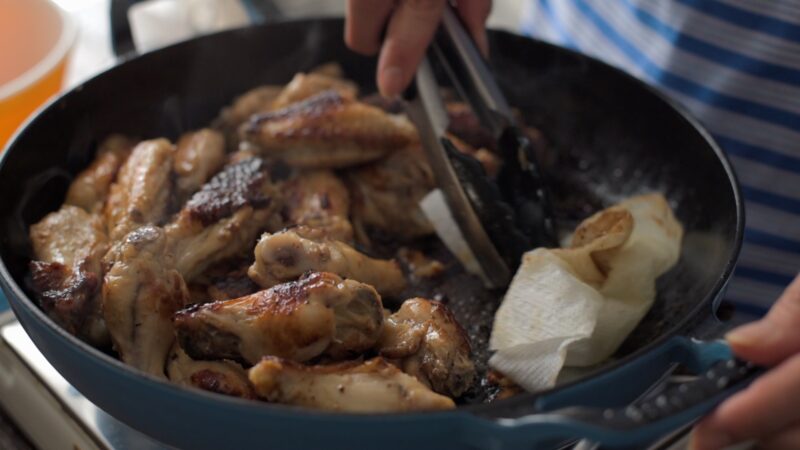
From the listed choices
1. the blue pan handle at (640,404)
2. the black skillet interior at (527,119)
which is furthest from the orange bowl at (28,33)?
the blue pan handle at (640,404)

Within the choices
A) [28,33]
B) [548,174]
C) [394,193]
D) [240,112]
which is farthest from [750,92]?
[28,33]

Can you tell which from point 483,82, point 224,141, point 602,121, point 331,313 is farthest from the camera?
point 602,121

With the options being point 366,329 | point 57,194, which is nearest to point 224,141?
point 57,194

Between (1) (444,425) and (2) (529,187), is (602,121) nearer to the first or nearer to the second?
(2) (529,187)

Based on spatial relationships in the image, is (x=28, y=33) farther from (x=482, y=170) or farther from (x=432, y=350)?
(x=432, y=350)

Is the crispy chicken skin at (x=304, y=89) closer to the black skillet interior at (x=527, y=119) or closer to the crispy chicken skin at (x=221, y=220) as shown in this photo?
the black skillet interior at (x=527, y=119)
